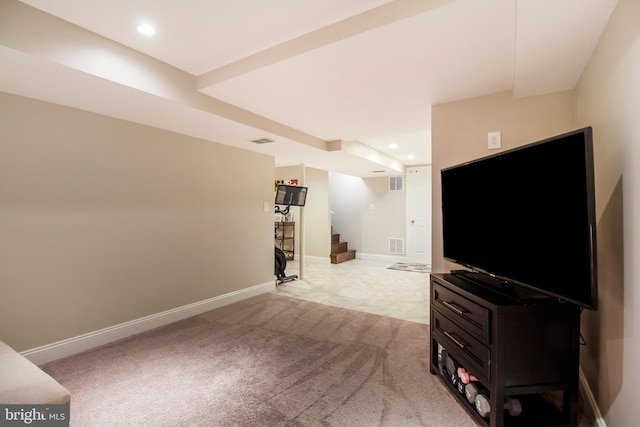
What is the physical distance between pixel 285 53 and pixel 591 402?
9.21ft

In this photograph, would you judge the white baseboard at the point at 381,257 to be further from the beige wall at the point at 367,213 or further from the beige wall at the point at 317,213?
the beige wall at the point at 317,213

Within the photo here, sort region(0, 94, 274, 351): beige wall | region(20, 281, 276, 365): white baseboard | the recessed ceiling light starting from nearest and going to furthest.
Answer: the recessed ceiling light < region(0, 94, 274, 351): beige wall < region(20, 281, 276, 365): white baseboard

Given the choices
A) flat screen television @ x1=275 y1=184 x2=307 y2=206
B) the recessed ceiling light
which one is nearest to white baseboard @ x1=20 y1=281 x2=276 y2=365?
flat screen television @ x1=275 y1=184 x2=307 y2=206

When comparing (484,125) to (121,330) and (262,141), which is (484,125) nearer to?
(262,141)

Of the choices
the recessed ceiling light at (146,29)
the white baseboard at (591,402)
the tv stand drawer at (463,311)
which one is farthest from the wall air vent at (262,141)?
the white baseboard at (591,402)

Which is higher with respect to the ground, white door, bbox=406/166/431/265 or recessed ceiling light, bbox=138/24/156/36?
recessed ceiling light, bbox=138/24/156/36

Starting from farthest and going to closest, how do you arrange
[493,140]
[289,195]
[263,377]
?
[289,195], [493,140], [263,377]

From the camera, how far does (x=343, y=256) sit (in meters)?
7.30

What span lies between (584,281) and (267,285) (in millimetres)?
3935

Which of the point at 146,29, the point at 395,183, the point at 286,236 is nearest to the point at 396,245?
the point at 395,183

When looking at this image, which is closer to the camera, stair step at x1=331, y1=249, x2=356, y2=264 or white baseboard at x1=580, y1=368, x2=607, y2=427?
white baseboard at x1=580, y1=368, x2=607, y2=427

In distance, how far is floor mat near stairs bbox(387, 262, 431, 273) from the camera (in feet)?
20.5

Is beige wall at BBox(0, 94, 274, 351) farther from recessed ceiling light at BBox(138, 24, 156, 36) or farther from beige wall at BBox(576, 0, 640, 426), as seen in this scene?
beige wall at BBox(576, 0, 640, 426)

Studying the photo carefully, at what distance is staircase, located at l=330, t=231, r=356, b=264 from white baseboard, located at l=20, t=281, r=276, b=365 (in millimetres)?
3170
